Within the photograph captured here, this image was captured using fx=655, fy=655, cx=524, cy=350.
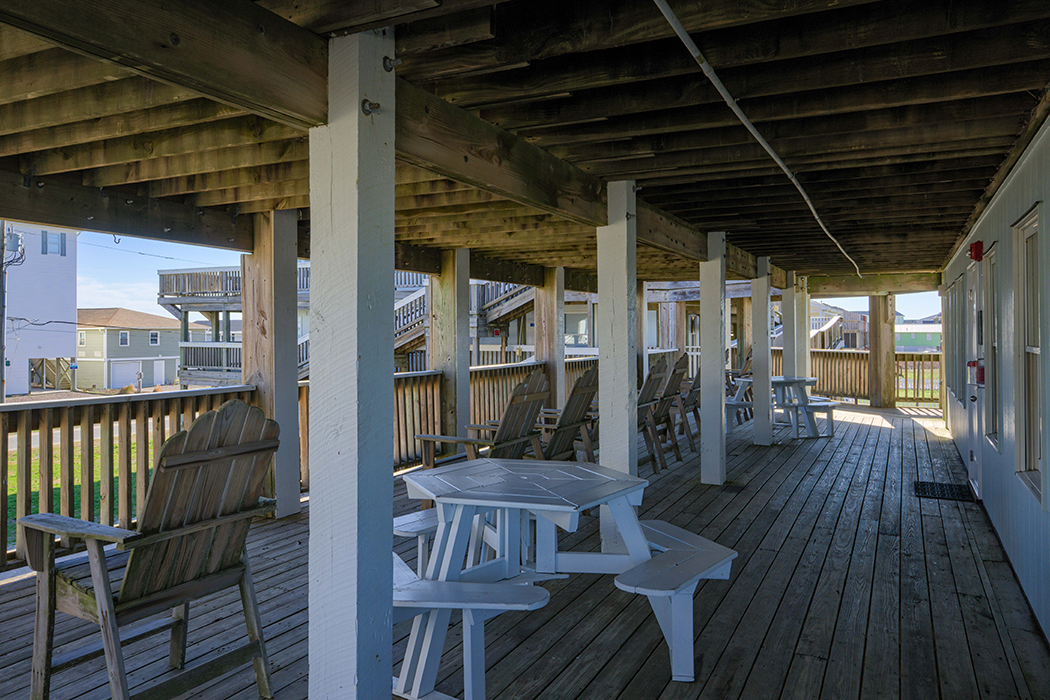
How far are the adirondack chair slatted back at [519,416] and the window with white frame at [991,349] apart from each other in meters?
3.10

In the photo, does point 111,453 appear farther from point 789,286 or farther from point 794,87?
point 789,286

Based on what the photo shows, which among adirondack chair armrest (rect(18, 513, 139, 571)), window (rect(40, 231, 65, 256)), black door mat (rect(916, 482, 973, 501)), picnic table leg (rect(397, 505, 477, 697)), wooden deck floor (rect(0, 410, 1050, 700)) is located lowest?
wooden deck floor (rect(0, 410, 1050, 700))

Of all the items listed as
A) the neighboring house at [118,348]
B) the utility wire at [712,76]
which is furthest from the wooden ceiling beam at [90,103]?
the neighboring house at [118,348]

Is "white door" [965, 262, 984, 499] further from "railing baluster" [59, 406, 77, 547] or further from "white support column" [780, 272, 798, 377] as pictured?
"railing baluster" [59, 406, 77, 547]

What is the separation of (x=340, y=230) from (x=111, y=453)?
10.7ft

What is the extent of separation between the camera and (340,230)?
78.6 inches

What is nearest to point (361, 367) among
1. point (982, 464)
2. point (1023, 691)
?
point (1023, 691)

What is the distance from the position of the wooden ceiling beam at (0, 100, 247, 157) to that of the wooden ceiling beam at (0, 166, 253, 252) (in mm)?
369

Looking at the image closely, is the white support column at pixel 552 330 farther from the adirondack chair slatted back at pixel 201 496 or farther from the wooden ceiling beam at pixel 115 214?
the adirondack chair slatted back at pixel 201 496

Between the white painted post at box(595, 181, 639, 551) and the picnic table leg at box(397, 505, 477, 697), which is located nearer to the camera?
the picnic table leg at box(397, 505, 477, 697)

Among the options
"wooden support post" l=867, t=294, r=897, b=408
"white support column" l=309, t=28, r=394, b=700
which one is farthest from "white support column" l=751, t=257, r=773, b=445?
"white support column" l=309, t=28, r=394, b=700

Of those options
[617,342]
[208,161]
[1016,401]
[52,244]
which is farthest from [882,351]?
[52,244]

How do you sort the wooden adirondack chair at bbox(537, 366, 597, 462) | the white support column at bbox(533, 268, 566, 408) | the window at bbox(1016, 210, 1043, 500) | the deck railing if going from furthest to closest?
1. the deck railing
2. the white support column at bbox(533, 268, 566, 408)
3. the wooden adirondack chair at bbox(537, 366, 597, 462)
4. the window at bbox(1016, 210, 1043, 500)

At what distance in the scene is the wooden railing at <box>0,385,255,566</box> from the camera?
377 centimetres
